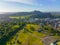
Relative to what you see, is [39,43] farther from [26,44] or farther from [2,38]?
[2,38]

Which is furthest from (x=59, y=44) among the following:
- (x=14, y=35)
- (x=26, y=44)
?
(x=14, y=35)

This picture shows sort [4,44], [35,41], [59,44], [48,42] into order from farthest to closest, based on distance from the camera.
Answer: [4,44], [35,41], [48,42], [59,44]

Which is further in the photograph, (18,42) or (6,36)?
(6,36)

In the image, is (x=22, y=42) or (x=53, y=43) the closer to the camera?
(x=53, y=43)

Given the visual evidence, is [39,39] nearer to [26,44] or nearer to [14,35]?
[26,44]

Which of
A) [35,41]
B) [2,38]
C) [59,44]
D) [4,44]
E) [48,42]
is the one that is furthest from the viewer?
[2,38]

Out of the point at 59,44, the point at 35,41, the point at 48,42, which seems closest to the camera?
the point at 59,44

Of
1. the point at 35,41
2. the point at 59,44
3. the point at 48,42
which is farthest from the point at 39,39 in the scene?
the point at 59,44

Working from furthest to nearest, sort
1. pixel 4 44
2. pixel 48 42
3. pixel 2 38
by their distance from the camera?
pixel 2 38, pixel 4 44, pixel 48 42
